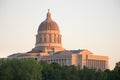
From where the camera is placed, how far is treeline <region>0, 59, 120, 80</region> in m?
170

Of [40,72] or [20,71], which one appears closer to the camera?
[20,71]

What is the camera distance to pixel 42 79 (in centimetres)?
18125

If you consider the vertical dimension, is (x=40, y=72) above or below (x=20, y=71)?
below

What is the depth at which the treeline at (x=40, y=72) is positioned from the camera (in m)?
170

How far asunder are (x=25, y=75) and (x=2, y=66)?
651 cm

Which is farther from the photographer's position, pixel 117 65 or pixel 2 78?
pixel 117 65

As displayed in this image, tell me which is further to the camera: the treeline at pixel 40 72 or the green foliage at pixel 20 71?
the treeline at pixel 40 72

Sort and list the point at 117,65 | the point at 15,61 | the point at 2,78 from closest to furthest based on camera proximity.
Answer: the point at 2,78, the point at 15,61, the point at 117,65

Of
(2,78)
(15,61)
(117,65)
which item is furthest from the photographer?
(117,65)

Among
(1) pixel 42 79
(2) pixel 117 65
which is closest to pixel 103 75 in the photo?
(2) pixel 117 65

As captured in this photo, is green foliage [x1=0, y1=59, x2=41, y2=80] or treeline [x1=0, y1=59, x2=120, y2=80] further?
treeline [x1=0, y1=59, x2=120, y2=80]

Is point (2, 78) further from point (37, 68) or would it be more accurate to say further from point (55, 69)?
point (55, 69)

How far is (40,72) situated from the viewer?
584ft

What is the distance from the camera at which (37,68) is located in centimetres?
17675
